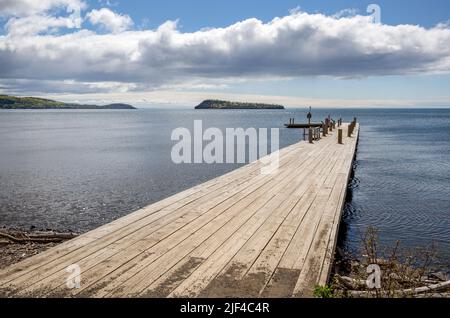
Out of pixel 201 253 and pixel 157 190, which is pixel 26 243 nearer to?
pixel 201 253

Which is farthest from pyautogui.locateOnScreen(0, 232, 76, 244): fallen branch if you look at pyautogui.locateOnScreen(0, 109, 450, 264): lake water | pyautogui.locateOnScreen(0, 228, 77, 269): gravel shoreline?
pyautogui.locateOnScreen(0, 109, 450, 264): lake water

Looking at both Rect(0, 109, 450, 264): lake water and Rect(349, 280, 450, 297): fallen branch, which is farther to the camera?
Rect(0, 109, 450, 264): lake water

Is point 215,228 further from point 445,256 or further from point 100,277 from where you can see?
point 445,256

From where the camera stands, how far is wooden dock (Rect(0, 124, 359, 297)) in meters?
4.43

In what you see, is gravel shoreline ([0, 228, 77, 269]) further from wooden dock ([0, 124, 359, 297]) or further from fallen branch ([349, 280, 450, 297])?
fallen branch ([349, 280, 450, 297])

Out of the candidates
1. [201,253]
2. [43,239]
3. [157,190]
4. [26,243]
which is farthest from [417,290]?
[157,190]

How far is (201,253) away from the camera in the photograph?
5.55m

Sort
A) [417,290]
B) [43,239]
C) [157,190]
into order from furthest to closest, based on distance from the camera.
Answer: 1. [157,190]
2. [43,239]
3. [417,290]

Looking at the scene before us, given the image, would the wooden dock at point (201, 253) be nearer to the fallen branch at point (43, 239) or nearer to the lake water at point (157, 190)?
the fallen branch at point (43, 239)

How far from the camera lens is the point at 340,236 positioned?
11.1m

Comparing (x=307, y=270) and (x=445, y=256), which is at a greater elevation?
(x=307, y=270)
